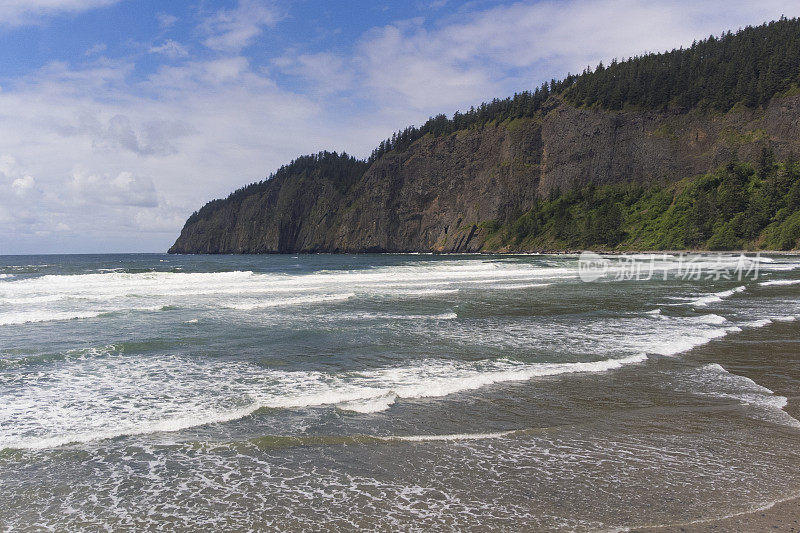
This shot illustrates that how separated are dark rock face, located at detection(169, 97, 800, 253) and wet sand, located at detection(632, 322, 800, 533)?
96466mm

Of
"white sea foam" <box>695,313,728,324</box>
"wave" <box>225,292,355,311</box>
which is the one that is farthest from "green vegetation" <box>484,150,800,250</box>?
"wave" <box>225,292,355,311</box>

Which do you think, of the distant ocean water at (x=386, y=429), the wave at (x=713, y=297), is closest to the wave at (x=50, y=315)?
the distant ocean water at (x=386, y=429)

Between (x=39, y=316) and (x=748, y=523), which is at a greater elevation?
(x=39, y=316)

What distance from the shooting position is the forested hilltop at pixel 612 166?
83750 millimetres

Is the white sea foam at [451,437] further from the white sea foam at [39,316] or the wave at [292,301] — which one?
the white sea foam at [39,316]

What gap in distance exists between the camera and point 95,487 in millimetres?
4430

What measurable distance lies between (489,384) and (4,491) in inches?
246

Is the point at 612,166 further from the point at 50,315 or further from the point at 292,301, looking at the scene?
the point at 50,315

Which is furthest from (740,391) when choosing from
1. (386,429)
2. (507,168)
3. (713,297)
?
(507,168)

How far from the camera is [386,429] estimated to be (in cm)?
587

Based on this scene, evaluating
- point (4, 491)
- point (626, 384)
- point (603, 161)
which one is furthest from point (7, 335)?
point (603, 161)

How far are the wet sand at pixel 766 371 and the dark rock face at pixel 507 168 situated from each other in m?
96.5

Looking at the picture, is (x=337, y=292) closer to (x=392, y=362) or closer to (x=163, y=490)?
(x=392, y=362)

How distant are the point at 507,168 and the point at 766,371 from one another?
122m
